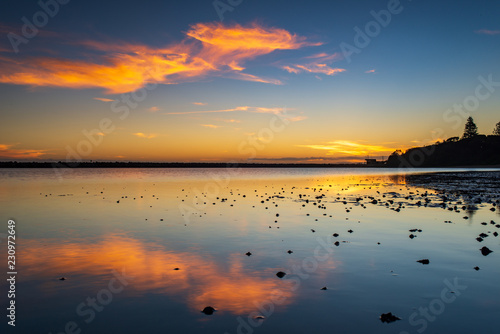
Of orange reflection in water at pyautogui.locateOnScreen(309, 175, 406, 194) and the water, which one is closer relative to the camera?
the water

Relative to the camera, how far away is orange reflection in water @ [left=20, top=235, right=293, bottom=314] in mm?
10594

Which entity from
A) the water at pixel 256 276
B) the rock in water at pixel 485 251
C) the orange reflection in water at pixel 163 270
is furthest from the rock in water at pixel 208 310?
the rock in water at pixel 485 251

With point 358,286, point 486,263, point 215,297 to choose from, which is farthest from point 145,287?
point 486,263

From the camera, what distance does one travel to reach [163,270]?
1338 cm

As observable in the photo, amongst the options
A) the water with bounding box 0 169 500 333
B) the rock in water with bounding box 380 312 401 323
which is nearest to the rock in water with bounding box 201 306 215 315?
the water with bounding box 0 169 500 333

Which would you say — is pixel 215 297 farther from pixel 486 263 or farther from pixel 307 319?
pixel 486 263

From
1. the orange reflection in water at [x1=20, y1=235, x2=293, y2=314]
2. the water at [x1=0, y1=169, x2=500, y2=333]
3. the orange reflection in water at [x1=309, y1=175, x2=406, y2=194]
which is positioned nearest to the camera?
the water at [x1=0, y1=169, x2=500, y2=333]

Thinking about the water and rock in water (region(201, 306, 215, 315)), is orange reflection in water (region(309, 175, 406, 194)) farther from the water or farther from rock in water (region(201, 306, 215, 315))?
rock in water (region(201, 306, 215, 315))

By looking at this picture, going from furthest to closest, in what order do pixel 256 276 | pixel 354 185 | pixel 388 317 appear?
pixel 354 185 < pixel 256 276 < pixel 388 317

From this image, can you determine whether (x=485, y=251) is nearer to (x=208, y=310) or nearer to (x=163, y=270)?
(x=208, y=310)

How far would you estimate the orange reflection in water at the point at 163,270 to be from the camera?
1059cm

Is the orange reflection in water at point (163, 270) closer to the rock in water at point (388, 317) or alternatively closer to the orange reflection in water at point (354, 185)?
the rock in water at point (388, 317)

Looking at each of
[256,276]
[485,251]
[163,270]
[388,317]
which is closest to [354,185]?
[485,251]

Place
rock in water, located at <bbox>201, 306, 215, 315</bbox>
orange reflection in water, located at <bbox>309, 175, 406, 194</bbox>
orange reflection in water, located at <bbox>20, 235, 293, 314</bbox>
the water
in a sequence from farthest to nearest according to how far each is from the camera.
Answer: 1. orange reflection in water, located at <bbox>309, 175, 406, 194</bbox>
2. orange reflection in water, located at <bbox>20, 235, 293, 314</bbox>
3. rock in water, located at <bbox>201, 306, 215, 315</bbox>
4. the water
